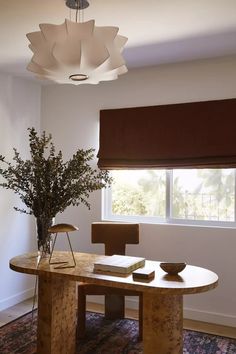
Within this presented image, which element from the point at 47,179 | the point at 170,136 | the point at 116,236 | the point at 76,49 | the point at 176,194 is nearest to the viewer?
the point at 76,49

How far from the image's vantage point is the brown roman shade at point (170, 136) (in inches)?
127

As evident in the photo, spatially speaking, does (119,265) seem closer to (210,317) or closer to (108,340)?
(108,340)

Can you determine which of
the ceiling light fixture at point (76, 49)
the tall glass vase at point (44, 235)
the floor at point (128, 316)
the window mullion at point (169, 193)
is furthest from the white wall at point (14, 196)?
the ceiling light fixture at point (76, 49)

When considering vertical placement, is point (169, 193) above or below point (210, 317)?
above

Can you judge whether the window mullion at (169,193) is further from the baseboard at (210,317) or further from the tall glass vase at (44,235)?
the tall glass vase at (44,235)

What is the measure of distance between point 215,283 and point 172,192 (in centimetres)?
162

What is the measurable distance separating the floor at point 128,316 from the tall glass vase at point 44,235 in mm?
1187

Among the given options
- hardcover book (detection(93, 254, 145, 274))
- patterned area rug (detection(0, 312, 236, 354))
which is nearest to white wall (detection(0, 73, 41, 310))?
patterned area rug (detection(0, 312, 236, 354))

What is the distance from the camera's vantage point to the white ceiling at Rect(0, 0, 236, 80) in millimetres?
2227

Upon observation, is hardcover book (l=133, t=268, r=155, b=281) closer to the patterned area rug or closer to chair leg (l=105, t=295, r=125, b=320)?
the patterned area rug

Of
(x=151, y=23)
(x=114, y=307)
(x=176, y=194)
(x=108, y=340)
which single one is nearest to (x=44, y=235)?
(x=108, y=340)

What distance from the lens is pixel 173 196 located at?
365cm

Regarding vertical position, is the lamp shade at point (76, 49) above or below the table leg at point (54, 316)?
above

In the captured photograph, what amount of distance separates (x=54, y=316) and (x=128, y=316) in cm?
118
